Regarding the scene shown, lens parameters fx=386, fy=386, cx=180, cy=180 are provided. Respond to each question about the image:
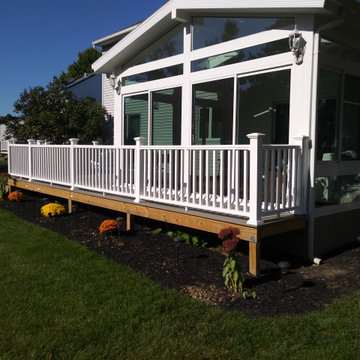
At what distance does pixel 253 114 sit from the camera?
5.84 m

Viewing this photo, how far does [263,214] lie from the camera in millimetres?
4477

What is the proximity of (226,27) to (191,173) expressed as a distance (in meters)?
2.28

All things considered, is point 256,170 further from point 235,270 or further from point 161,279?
point 161,279

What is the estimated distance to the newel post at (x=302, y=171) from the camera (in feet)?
16.3

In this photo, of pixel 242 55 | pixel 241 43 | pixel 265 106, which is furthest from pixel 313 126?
pixel 241 43

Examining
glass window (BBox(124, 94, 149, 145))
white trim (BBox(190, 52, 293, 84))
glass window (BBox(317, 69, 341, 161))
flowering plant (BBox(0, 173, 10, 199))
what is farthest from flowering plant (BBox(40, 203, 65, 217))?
glass window (BBox(317, 69, 341, 161))

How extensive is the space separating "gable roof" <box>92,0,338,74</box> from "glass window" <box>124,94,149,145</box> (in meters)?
0.91

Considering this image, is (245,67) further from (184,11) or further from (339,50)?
(184,11)

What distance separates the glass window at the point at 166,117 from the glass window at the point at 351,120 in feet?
8.62

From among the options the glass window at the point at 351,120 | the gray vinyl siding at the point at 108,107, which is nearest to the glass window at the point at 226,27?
the glass window at the point at 351,120

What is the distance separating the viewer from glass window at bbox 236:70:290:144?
5.42m

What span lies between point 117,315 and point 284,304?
5.27ft

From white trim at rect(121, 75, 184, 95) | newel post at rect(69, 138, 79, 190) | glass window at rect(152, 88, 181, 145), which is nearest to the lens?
white trim at rect(121, 75, 184, 95)

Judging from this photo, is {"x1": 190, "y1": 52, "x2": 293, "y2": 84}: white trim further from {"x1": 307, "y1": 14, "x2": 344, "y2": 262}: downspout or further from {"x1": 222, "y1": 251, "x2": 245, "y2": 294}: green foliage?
{"x1": 222, "y1": 251, "x2": 245, "y2": 294}: green foliage
